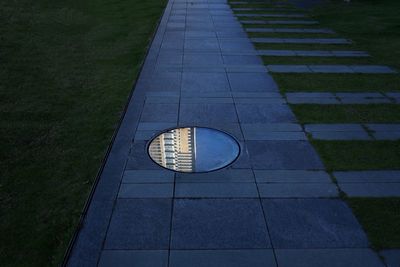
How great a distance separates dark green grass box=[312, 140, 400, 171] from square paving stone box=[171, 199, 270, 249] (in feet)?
6.52

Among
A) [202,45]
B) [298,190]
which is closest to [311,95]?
[298,190]

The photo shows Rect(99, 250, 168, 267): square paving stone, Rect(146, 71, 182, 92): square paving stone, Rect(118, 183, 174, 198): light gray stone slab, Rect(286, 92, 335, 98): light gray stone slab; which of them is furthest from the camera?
Rect(146, 71, 182, 92): square paving stone

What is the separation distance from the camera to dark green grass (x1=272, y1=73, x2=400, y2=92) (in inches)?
415

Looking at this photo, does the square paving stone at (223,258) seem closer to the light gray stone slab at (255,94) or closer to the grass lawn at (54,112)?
the grass lawn at (54,112)

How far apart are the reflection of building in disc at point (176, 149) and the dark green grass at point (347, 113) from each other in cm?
265

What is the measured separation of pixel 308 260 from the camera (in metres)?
5.18

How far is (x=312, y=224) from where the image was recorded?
229 inches

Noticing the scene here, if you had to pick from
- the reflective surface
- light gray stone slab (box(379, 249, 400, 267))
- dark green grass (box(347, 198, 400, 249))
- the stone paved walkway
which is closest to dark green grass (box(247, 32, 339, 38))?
the stone paved walkway

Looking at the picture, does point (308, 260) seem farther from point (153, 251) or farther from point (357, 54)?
point (357, 54)

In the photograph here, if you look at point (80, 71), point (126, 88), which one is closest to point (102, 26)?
point (80, 71)

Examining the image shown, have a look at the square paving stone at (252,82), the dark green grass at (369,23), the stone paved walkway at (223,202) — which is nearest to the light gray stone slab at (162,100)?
the stone paved walkway at (223,202)

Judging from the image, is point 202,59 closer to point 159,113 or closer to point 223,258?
point 159,113

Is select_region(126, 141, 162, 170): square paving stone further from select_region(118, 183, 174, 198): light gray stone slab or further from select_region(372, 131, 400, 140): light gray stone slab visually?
select_region(372, 131, 400, 140): light gray stone slab

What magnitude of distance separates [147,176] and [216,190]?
123cm
